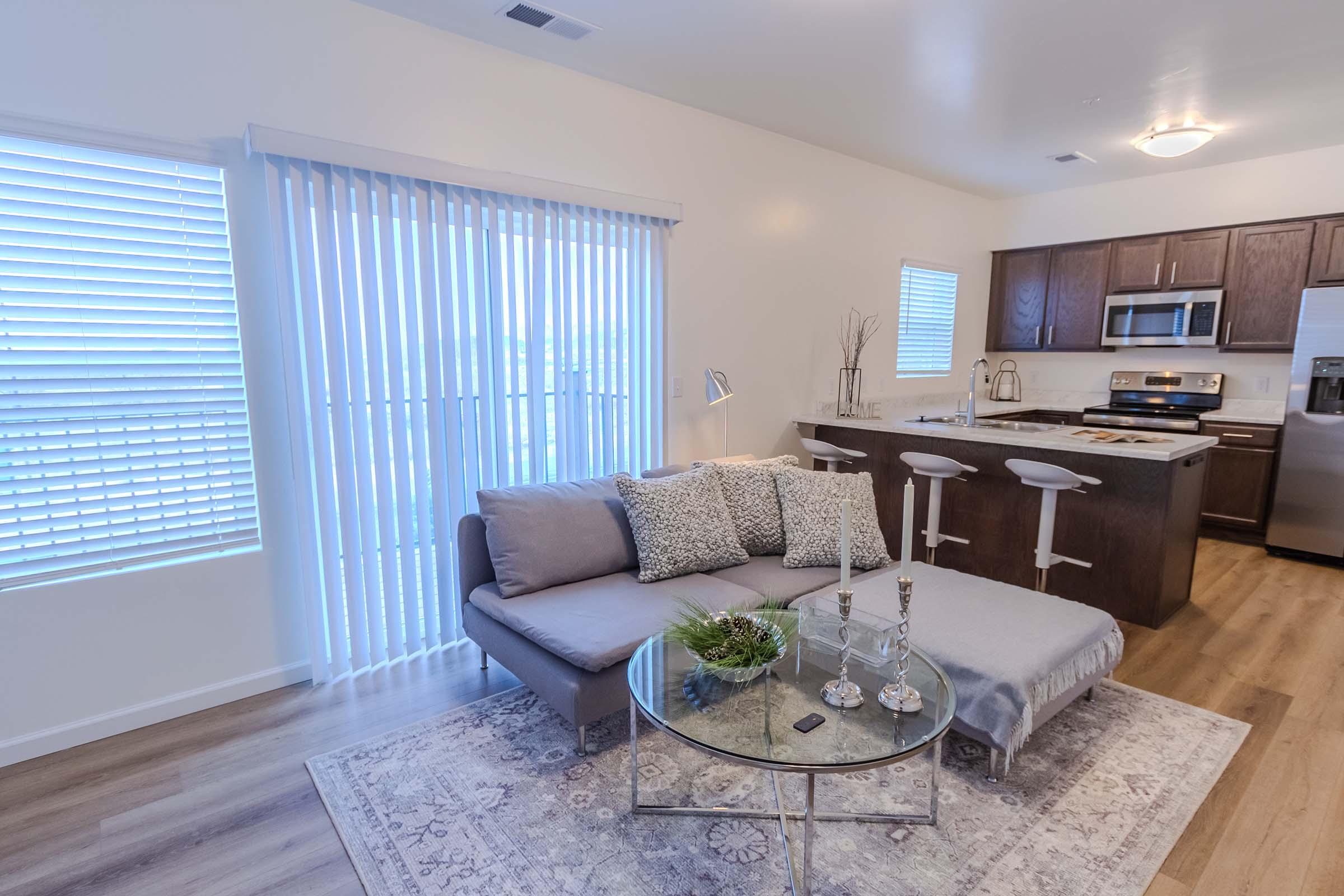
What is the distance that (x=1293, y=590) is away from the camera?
155 inches

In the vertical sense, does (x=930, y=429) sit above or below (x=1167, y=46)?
below

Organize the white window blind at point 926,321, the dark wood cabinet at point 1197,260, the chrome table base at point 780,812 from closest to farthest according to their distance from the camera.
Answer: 1. the chrome table base at point 780,812
2. the dark wood cabinet at point 1197,260
3. the white window blind at point 926,321

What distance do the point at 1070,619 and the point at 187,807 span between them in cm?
313

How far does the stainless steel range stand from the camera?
5219 millimetres

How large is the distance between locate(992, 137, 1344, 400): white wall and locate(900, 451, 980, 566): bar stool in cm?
307

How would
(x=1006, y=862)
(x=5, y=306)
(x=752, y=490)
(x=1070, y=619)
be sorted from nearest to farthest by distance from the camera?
(x=1006, y=862)
(x=5, y=306)
(x=1070, y=619)
(x=752, y=490)

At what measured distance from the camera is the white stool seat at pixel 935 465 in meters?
3.58

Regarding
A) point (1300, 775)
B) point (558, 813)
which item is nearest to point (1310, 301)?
point (1300, 775)

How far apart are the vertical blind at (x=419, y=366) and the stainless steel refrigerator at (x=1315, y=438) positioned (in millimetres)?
4525

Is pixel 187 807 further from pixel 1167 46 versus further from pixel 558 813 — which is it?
pixel 1167 46

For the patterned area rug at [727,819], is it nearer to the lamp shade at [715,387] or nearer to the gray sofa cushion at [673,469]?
the gray sofa cushion at [673,469]

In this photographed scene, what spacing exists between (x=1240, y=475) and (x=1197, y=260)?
1714 millimetres

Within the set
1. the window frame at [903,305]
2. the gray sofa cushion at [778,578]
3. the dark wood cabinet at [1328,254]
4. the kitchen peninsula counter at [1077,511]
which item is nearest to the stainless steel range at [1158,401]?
the dark wood cabinet at [1328,254]

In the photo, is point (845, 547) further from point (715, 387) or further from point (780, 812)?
point (715, 387)
